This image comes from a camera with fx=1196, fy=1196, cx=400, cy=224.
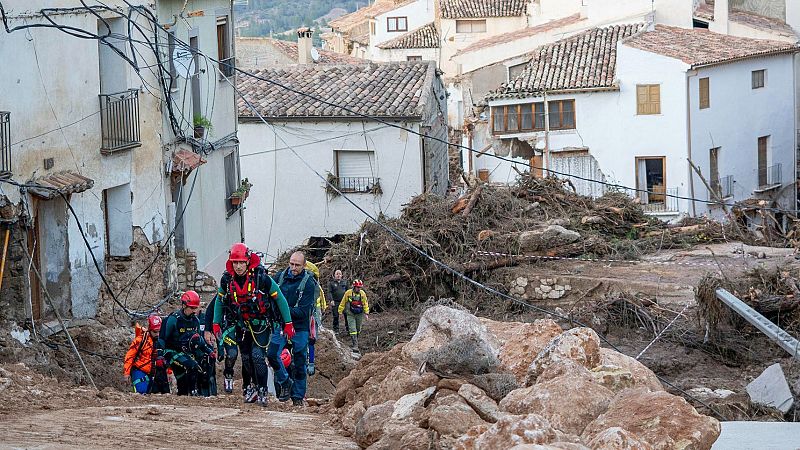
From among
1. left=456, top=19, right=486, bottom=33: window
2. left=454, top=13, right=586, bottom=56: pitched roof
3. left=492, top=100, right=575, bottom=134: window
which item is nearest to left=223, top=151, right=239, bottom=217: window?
left=492, top=100, right=575, bottom=134: window

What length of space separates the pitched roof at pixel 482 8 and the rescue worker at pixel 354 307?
40.4 m

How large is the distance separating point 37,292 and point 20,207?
1.32 m

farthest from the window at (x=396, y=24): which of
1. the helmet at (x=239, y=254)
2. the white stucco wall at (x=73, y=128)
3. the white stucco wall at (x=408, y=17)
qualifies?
the helmet at (x=239, y=254)

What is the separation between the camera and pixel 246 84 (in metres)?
33.9

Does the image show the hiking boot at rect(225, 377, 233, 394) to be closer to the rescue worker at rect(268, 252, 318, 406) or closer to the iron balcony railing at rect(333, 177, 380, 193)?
the rescue worker at rect(268, 252, 318, 406)

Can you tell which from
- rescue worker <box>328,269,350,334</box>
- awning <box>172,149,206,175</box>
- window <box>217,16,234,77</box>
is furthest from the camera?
window <box>217,16,234,77</box>

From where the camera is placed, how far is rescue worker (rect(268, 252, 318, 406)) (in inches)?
470

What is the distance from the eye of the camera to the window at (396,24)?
67.3 metres

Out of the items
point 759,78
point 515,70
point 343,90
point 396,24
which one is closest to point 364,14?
point 396,24

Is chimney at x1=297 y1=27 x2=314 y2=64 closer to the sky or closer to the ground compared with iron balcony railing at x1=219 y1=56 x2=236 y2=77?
closer to the sky

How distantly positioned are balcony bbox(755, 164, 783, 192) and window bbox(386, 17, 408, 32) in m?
29.0

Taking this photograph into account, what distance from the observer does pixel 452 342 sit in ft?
30.7

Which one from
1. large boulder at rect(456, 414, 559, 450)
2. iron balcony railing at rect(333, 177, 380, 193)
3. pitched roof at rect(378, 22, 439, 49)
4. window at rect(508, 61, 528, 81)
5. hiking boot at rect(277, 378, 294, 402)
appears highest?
pitched roof at rect(378, 22, 439, 49)

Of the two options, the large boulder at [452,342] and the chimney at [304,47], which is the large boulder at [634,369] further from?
the chimney at [304,47]
